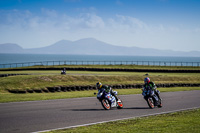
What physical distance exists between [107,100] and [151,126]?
484 centimetres

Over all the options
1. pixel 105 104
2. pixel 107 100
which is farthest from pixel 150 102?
pixel 105 104

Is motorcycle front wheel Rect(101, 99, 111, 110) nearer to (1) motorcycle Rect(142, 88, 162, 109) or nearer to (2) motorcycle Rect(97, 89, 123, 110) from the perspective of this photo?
(2) motorcycle Rect(97, 89, 123, 110)

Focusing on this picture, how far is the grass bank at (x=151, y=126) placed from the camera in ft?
30.2

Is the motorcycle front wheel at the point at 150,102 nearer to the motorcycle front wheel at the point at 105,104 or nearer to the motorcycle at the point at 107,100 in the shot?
the motorcycle at the point at 107,100

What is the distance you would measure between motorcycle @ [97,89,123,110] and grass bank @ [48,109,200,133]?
3081 millimetres

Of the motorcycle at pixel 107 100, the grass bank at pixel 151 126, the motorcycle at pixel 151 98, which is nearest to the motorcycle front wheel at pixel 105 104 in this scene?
the motorcycle at pixel 107 100

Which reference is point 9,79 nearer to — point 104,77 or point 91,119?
point 104,77

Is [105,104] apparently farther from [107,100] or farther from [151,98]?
[151,98]

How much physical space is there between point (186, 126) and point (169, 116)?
233 cm

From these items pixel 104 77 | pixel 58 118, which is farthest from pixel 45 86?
pixel 58 118

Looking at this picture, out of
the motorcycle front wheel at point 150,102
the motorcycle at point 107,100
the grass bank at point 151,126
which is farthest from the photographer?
the motorcycle front wheel at point 150,102

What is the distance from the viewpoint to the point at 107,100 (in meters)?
14.5

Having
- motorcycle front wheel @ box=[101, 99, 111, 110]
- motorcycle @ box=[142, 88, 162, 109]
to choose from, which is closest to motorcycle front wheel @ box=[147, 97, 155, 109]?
motorcycle @ box=[142, 88, 162, 109]

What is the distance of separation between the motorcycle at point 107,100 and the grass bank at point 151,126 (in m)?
3.08
